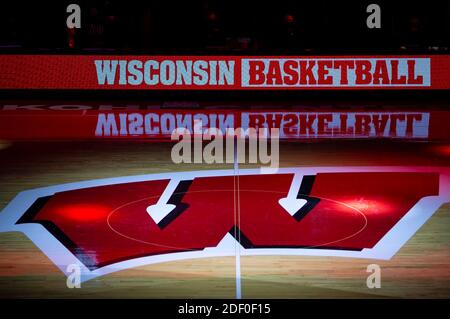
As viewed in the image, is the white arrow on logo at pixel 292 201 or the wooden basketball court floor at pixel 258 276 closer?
the wooden basketball court floor at pixel 258 276

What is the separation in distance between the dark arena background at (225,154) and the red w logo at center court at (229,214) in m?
0.03

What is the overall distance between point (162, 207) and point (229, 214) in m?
0.68

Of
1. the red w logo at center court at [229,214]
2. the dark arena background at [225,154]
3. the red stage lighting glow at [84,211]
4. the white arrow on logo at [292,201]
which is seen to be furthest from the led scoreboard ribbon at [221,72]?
the red stage lighting glow at [84,211]

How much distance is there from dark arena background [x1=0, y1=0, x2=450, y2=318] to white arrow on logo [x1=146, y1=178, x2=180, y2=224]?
0.03 meters

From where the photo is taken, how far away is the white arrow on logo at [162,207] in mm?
6535

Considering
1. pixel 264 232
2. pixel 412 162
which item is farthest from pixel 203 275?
pixel 412 162

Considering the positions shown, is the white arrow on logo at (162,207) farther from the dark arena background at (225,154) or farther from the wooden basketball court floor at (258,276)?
the wooden basketball court floor at (258,276)

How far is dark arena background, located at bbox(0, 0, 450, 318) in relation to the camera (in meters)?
4.99

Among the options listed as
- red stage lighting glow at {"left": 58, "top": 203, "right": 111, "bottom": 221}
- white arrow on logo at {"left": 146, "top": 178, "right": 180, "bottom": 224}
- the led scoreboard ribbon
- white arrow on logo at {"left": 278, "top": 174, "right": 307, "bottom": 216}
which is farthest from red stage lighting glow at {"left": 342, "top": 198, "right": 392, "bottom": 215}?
the led scoreboard ribbon

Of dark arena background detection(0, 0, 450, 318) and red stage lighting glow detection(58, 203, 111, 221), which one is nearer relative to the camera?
dark arena background detection(0, 0, 450, 318)

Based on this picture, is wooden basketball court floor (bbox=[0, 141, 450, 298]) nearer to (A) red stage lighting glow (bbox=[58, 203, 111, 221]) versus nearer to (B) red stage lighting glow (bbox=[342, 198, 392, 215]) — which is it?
(B) red stage lighting glow (bbox=[342, 198, 392, 215])

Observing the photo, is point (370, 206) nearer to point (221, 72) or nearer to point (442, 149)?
point (442, 149)
